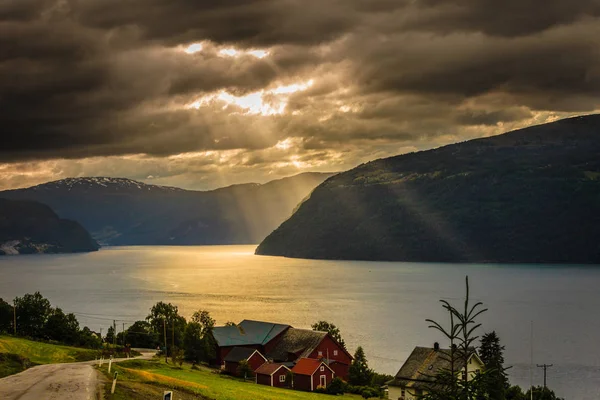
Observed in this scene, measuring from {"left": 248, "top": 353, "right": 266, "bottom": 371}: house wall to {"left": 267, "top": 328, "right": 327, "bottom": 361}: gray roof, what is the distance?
357 cm

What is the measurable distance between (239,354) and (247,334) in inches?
302

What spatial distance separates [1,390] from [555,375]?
8446cm

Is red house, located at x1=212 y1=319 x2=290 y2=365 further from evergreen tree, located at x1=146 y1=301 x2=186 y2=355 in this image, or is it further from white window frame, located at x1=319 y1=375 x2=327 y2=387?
white window frame, located at x1=319 y1=375 x2=327 y2=387

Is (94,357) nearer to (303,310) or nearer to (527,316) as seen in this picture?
(303,310)

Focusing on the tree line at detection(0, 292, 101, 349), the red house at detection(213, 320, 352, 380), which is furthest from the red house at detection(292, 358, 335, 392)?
the tree line at detection(0, 292, 101, 349)

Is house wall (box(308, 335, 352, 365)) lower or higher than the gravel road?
lower

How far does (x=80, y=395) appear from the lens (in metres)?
31.4

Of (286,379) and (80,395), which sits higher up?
(80,395)

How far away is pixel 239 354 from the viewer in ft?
284

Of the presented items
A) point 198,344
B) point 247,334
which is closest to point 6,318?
point 198,344

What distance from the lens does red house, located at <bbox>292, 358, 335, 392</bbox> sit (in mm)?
77062

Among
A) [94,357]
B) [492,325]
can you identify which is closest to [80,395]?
[94,357]

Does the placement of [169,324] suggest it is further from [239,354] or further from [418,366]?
[418,366]

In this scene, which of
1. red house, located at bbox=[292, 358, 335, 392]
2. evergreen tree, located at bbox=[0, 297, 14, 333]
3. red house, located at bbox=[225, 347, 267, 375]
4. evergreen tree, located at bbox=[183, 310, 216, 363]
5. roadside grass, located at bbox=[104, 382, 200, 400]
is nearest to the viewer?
roadside grass, located at bbox=[104, 382, 200, 400]
